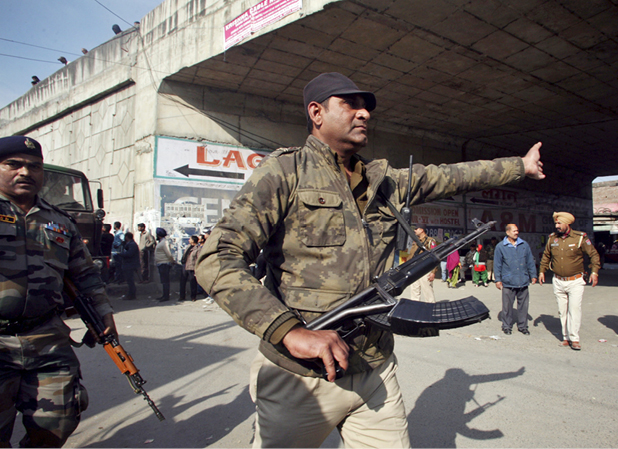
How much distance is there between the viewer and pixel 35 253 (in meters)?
2.14

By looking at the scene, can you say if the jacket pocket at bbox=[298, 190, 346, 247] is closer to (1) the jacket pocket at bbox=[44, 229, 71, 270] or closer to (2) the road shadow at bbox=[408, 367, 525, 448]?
(1) the jacket pocket at bbox=[44, 229, 71, 270]

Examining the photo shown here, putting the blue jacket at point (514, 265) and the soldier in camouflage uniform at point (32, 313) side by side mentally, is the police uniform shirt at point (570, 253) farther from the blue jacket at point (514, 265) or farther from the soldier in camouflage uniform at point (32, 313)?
the soldier in camouflage uniform at point (32, 313)

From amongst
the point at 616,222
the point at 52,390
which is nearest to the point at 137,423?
the point at 52,390

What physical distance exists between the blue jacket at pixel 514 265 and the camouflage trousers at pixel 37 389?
20.2 ft

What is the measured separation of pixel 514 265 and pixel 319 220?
5.89 metres

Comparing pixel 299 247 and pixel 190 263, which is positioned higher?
pixel 299 247

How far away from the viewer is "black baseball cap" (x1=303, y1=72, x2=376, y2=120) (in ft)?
5.23

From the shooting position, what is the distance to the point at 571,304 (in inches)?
215

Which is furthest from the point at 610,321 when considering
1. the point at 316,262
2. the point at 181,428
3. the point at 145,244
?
the point at 145,244

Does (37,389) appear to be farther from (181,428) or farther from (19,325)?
(181,428)

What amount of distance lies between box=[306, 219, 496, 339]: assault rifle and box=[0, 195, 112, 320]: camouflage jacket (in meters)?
1.55

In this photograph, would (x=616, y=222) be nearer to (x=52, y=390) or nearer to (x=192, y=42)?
(x=192, y=42)

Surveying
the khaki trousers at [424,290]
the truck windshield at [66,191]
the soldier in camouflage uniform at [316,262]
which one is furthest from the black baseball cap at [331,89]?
the truck windshield at [66,191]

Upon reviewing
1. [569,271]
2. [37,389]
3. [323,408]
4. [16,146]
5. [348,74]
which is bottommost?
[37,389]
